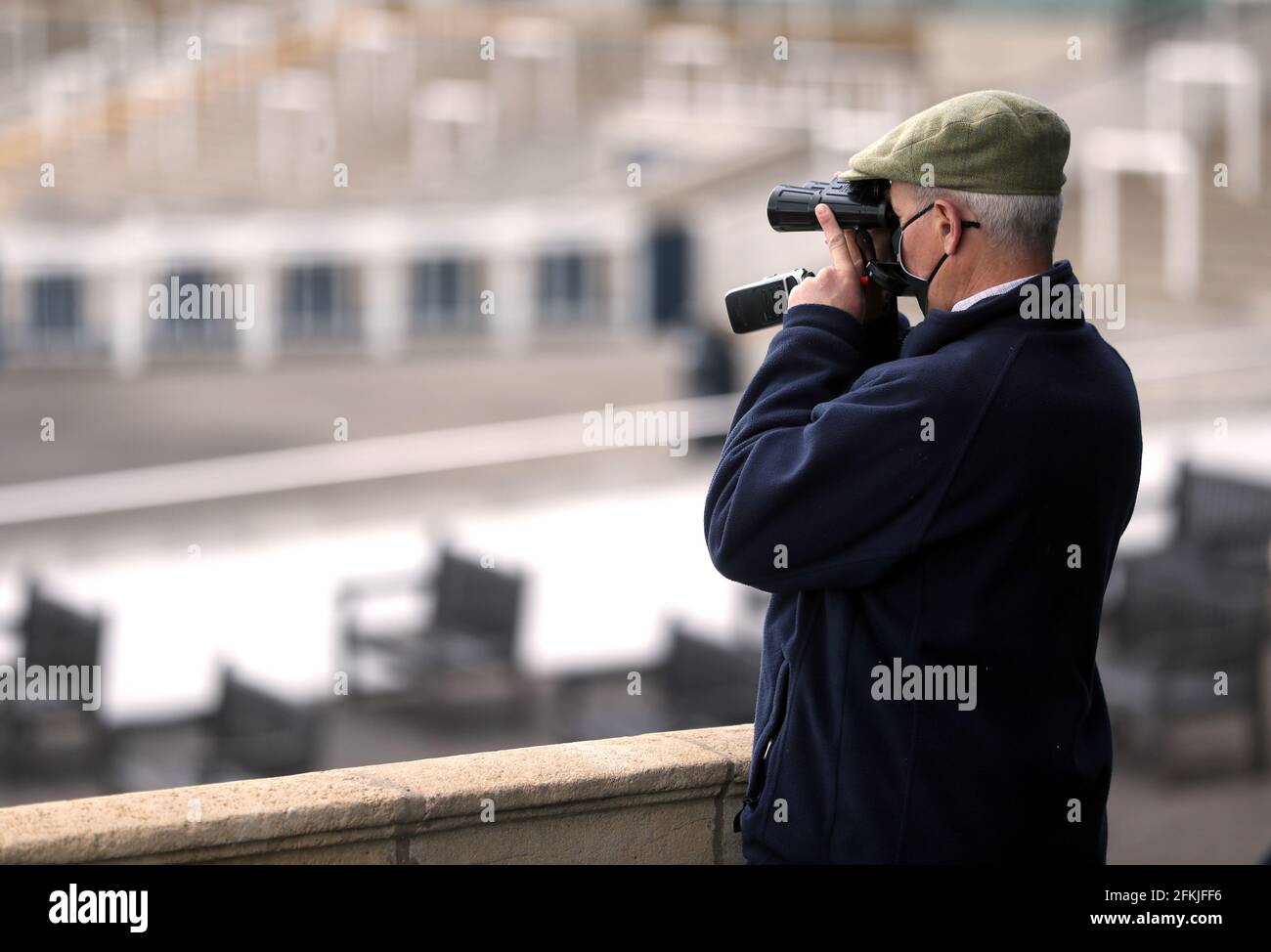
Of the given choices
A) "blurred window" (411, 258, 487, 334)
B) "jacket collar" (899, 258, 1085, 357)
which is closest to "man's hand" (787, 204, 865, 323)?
"jacket collar" (899, 258, 1085, 357)

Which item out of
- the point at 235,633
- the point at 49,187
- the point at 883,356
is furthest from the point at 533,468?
the point at 49,187

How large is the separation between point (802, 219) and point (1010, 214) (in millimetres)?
394

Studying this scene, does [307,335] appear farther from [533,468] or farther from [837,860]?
[837,860]

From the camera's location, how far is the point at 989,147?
255 centimetres

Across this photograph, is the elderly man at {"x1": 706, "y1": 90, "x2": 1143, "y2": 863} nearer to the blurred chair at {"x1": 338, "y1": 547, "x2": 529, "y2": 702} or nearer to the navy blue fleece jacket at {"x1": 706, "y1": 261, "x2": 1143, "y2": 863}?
the navy blue fleece jacket at {"x1": 706, "y1": 261, "x2": 1143, "y2": 863}

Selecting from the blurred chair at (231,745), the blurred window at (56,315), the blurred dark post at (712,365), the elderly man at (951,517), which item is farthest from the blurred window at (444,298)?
the elderly man at (951,517)

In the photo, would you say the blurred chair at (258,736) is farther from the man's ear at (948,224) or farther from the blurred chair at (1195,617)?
the man's ear at (948,224)

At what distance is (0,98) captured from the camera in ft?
91.9

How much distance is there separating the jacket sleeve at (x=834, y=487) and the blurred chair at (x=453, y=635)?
738cm

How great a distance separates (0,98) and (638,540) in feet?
65.6

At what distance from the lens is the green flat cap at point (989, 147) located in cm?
254

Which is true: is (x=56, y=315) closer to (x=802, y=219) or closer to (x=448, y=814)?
(x=448, y=814)

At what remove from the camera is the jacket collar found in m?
2.57

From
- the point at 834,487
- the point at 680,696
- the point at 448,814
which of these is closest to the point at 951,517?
the point at 834,487
